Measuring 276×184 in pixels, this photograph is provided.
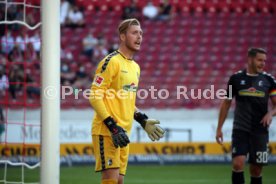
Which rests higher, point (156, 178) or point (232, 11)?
point (232, 11)

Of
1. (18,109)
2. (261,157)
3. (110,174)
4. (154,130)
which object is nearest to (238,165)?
(261,157)

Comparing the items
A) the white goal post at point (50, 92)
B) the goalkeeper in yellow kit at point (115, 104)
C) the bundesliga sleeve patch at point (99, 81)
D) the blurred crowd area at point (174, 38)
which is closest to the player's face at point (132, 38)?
the goalkeeper in yellow kit at point (115, 104)

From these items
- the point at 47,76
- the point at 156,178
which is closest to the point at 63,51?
the point at 156,178

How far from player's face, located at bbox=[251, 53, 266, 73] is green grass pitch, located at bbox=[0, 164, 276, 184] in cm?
293

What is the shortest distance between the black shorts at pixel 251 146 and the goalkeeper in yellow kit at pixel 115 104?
7.13 feet

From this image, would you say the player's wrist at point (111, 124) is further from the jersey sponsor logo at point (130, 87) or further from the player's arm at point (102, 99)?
the jersey sponsor logo at point (130, 87)


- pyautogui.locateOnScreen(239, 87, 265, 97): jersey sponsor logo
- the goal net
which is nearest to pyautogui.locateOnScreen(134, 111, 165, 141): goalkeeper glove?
pyautogui.locateOnScreen(239, 87, 265, 97): jersey sponsor logo

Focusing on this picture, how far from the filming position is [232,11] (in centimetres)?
1883

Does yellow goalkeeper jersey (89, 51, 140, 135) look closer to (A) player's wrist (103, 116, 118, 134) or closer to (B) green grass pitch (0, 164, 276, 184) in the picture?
(A) player's wrist (103, 116, 118, 134)

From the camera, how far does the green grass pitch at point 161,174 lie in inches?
442

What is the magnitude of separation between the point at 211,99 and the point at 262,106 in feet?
27.2

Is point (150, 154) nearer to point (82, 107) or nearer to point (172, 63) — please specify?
point (82, 107)

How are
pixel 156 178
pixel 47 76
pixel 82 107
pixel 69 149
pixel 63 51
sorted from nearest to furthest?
1. pixel 47 76
2. pixel 156 178
3. pixel 69 149
4. pixel 82 107
5. pixel 63 51

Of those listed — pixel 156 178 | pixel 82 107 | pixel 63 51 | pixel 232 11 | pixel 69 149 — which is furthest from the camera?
pixel 232 11
